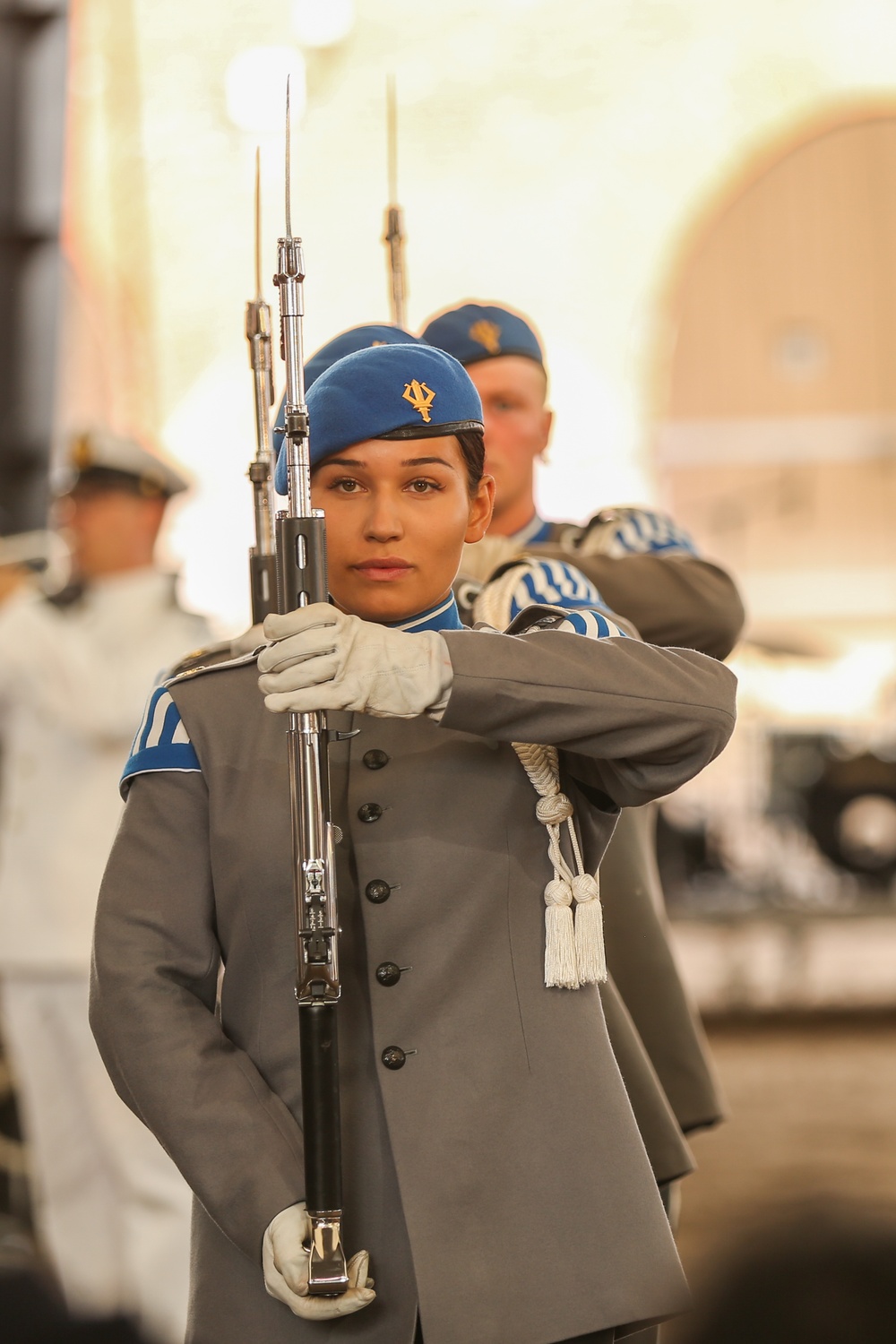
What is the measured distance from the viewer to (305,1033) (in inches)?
48.4

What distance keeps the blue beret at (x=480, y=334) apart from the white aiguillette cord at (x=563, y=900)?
739 mm

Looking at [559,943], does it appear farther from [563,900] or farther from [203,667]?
[203,667]

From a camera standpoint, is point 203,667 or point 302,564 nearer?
point 302,564

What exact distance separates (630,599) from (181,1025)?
0.84m

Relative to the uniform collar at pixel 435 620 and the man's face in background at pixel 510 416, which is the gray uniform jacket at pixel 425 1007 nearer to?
the uniform collar at pixel 435 620

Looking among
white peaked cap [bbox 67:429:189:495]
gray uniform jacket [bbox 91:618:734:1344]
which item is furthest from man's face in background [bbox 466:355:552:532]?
Result: white peaked cap [bbox 67:429:189:495]

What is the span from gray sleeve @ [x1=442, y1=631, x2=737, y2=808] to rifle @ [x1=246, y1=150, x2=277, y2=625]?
35 centimetres

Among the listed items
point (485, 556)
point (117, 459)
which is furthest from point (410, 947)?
A: point (117, 459)

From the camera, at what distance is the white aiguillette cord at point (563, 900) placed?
1.31 m

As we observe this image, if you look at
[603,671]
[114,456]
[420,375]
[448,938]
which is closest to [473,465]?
[420,375]

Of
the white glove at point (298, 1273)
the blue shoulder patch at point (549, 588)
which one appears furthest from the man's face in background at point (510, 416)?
the white glove at point (298, 1273)

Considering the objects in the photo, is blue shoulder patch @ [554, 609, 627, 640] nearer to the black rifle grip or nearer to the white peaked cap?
the black rifle grip

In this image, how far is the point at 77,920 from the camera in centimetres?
333

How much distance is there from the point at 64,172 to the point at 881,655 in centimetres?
455
